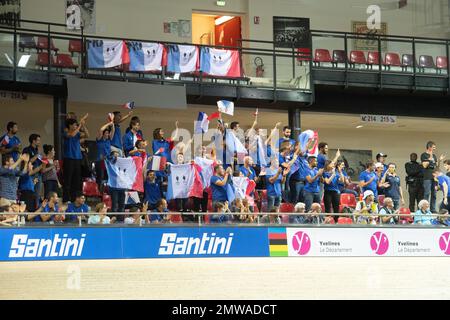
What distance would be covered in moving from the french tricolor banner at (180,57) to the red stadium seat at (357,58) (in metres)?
4.98

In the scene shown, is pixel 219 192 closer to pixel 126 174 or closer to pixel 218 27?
pixel 126 174

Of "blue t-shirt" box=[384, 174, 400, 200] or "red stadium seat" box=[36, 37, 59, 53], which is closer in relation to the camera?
"blue t-shirt" box=[384, 174, 400, 200]

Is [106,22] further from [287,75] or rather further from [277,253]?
[277,253]

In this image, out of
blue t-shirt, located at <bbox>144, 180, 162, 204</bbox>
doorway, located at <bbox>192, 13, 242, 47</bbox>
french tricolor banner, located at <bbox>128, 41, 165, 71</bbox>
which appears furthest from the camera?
doorway, located at <bbox>192, 13, 242, 47</bbox>

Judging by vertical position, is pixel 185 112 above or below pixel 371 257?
above

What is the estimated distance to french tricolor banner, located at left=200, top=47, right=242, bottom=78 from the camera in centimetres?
1878

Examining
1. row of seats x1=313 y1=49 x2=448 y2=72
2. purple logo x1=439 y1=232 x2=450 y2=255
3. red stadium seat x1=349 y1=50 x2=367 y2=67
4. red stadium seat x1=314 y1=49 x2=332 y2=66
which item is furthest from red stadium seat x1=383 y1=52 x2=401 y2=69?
purple logo x1=439 y1=232 x2=450 y2=255

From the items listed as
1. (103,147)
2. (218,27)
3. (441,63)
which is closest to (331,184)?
(103,147)

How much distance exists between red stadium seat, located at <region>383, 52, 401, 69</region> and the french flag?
9154mm

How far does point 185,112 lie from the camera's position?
21.2 metres

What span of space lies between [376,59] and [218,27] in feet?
17.9

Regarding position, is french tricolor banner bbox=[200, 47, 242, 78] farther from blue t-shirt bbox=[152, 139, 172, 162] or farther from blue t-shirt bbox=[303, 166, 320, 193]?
blue t-shirt bbox=[303, 166, 320, 193]
